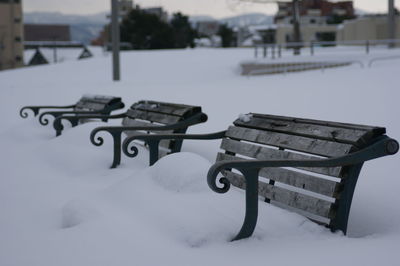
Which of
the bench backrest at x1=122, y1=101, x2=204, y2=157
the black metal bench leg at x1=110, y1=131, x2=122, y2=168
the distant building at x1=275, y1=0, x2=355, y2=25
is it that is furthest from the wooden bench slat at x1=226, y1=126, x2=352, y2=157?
the distant building at x1=275, y1=0, x2=355, y2=25

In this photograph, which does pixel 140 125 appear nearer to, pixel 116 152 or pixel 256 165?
pixel 116 152

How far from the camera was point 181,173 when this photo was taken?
13.9 ft

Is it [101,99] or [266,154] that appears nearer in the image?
[266,154]

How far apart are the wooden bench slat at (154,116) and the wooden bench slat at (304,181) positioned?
193 centimetres

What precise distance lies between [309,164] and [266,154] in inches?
31.0

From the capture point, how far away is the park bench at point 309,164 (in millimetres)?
3455

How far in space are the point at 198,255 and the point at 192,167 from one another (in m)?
1.05

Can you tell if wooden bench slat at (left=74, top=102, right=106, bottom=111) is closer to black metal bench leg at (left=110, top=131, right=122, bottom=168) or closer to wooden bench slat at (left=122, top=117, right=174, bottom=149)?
wooden bench slat at (left=122, top=117, right=174, bottom=149)

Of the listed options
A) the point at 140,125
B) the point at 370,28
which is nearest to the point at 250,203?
the point at 140,125

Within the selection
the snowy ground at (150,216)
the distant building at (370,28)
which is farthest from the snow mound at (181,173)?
the distant building at (370,28)

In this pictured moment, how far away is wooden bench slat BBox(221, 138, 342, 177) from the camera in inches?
144

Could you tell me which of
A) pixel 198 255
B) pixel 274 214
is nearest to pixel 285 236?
pixel 274 214

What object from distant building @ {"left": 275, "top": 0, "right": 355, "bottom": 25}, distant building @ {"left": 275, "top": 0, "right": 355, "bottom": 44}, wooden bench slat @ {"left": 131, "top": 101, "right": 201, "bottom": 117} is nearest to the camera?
wooden bench slat @ {"left": 131, "top": 101, "right": 201, "bottom": 117}

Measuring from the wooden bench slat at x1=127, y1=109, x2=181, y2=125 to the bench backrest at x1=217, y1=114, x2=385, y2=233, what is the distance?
4.41 feet
